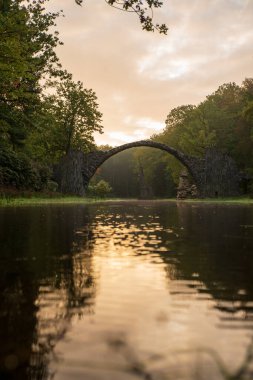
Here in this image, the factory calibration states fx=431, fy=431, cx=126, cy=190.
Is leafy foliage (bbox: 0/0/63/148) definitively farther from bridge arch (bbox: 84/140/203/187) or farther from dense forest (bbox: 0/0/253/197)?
bridge arch (bbox: 84/140/203/187)

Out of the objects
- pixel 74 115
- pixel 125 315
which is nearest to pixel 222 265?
pixel 125 315

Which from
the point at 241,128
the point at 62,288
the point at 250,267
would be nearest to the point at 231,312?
the point at 62,288

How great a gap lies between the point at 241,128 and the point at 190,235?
44.8m

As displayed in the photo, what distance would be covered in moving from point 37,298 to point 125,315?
32.2 inches

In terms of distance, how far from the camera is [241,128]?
166ft

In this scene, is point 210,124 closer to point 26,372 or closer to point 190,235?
point 190,235

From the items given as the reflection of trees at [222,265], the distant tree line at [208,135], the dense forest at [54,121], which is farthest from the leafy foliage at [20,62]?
the distant tree line at [208,135]

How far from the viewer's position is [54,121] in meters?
28.7

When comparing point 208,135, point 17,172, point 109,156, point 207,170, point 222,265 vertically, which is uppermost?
point 208,135

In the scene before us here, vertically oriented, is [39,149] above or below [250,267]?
above

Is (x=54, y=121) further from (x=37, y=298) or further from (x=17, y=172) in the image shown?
(x=37, y=298)

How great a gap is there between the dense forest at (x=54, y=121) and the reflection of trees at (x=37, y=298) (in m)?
12.7

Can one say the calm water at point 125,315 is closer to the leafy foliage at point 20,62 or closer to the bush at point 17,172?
the leafy foliage at point 20,62

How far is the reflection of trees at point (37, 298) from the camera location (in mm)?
2057
